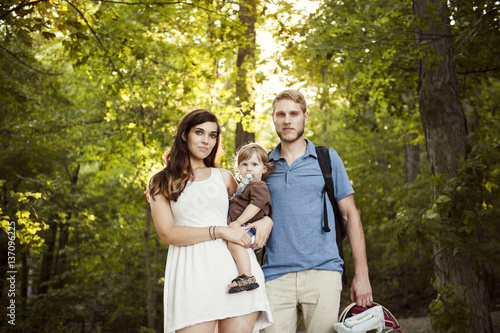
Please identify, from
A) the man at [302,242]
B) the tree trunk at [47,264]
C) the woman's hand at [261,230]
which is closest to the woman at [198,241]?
the woman's hand at [261,230]

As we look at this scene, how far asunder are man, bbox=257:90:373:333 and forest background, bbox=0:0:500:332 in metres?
1.55

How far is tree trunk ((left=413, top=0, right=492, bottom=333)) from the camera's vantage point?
5484mm

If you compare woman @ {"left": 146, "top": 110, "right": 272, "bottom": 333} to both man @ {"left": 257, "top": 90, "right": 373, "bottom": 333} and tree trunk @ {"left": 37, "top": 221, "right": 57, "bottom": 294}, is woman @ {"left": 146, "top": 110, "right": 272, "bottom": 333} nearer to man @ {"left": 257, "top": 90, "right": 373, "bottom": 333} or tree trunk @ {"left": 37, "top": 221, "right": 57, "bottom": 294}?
man @ {"left": 257, "top": 90, "right": 373, "bottom": 333}

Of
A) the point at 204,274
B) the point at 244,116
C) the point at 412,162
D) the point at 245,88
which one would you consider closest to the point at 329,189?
the point at 204,274

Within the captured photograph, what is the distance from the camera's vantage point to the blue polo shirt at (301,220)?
126 inches

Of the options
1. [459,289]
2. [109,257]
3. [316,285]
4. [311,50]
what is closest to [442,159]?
[459,289]

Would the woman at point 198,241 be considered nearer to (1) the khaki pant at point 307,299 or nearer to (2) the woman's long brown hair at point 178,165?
(2) the woman's long brown hair at point 178,165

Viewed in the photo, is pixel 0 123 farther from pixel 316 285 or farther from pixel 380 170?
pixel 380 170

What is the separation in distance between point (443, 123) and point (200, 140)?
368cm

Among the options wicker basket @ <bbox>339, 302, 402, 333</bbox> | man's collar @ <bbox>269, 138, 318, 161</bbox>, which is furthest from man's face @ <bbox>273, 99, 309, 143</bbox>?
wicker basket @ <bbox>339, 302, 402, 333</bbox>

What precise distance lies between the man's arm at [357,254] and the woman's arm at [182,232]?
0.82m

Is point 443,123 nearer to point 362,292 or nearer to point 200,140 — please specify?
point 362,292

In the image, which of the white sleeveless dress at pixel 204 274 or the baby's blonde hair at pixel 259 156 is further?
the baby's blonde hair at pixel 259 156

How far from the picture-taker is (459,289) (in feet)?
17.3
